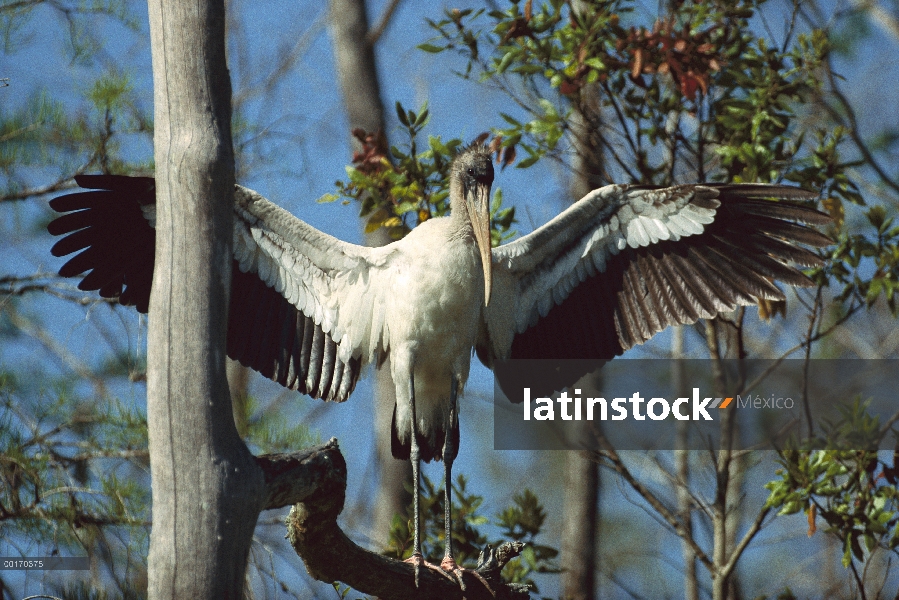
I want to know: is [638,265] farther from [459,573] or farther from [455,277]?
[459,573]

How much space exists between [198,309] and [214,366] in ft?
0.55

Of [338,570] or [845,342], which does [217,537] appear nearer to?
[338,570]

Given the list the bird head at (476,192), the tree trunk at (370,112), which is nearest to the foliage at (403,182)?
the bird head at (476,192)

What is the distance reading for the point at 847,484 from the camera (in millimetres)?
4547

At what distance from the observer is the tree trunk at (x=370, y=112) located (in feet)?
22.1

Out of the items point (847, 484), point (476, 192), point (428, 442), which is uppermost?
point (476, 192)

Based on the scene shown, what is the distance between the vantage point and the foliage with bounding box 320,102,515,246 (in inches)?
200

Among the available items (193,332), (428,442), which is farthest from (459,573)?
(193,332)

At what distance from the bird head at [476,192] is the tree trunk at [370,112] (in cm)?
190

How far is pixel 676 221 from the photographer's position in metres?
4.64

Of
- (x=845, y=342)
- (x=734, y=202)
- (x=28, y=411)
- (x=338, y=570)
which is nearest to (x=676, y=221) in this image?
(x=734, y=202)

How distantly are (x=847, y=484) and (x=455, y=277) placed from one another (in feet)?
6.16

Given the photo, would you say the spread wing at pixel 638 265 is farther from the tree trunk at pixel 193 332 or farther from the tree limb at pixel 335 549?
the tree trunk at pixel 193 332

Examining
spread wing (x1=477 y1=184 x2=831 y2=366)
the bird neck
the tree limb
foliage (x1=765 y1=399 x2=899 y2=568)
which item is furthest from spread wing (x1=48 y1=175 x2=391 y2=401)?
foliage (x1=765 y1=399 x2=899 y2=568)
